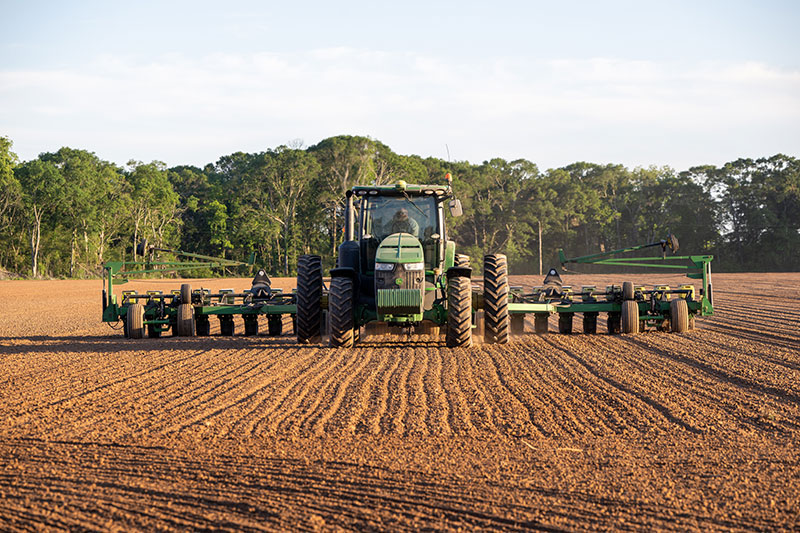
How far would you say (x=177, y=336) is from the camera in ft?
48.2

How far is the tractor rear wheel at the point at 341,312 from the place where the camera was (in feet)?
37.8

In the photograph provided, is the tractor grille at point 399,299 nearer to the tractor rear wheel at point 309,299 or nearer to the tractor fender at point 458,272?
the tractor fender at point 458,272

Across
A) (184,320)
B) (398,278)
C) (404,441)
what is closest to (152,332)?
(184,320)

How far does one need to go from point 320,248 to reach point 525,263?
78.5 ft

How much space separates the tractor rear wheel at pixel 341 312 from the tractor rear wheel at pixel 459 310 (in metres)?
1.42

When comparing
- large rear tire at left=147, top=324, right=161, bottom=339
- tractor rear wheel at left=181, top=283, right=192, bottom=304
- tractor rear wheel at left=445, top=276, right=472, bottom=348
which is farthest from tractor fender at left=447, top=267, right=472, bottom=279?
large rear tire at left=147, top=324, right=161, bottom=339

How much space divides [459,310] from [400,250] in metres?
1.19

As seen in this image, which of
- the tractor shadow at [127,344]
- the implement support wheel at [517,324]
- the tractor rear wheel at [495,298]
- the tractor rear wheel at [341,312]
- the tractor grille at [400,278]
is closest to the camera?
the tractor grille at [400,278]

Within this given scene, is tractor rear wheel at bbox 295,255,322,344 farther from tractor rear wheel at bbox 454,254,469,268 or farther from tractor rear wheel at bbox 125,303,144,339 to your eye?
tractor rear wheel at bbox 125,303,144,339

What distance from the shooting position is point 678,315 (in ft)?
46.9

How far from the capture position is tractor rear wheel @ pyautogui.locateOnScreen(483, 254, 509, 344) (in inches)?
476

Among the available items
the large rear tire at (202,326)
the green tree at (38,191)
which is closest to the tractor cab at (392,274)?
the large rear tire at (202,326)

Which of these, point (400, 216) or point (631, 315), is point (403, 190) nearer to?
point (400, 216)

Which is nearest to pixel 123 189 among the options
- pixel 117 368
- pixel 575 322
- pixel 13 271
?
pixel 13 271
